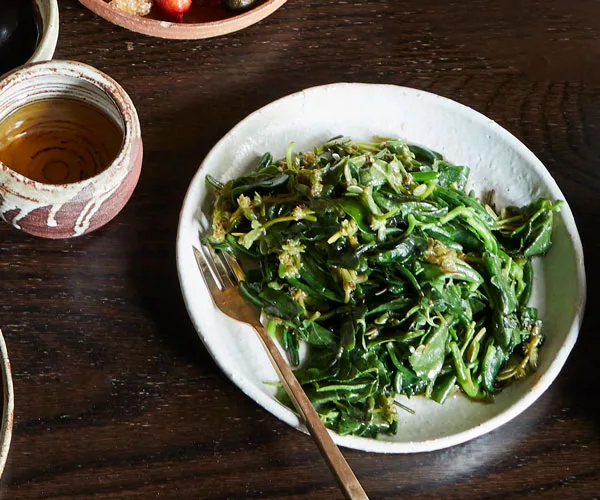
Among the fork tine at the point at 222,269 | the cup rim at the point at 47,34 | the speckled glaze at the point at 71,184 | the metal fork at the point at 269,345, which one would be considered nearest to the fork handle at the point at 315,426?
the metal fork at the point at 269,345

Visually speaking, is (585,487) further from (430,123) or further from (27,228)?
(27,228)

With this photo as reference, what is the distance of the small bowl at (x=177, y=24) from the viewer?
164cm

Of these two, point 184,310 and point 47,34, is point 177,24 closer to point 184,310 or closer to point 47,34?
point 47,34

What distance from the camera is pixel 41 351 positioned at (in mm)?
1384

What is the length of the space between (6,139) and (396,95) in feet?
2.61

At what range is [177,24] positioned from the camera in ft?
5.40

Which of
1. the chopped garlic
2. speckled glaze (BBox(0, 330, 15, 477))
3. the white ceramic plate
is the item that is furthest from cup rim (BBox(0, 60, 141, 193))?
the chopped garlic

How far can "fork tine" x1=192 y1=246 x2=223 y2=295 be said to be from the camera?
1.40 metres

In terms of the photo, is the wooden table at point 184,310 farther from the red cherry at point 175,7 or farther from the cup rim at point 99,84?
the cup rim at point 99,84

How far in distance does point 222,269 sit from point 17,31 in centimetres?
66

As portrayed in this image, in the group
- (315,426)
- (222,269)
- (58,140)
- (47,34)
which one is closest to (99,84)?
(58,140)

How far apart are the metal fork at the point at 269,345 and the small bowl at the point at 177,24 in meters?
0.55

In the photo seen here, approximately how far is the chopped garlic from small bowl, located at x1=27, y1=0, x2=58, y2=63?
0.55 feet

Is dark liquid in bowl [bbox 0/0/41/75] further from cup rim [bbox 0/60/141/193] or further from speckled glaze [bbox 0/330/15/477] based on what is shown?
speckled glaze [bbox 0/330/15/477]
